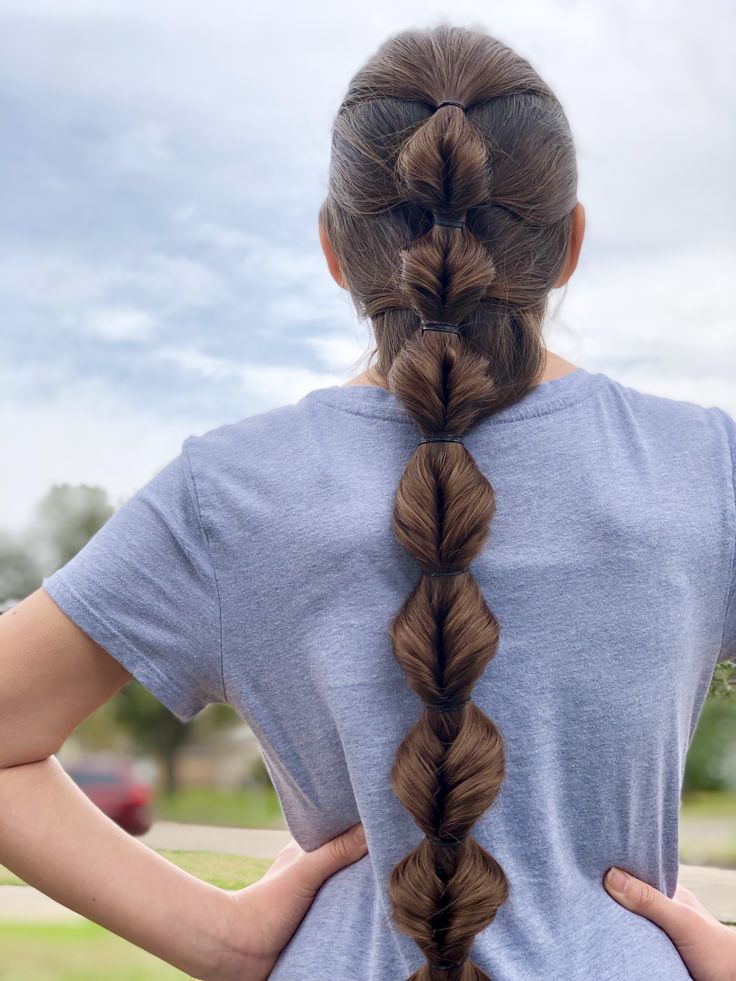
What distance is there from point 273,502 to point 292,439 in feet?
0.15

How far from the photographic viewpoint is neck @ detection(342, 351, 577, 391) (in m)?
0.60

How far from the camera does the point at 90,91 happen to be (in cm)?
231

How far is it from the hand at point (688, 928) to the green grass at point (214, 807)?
3.64 ft

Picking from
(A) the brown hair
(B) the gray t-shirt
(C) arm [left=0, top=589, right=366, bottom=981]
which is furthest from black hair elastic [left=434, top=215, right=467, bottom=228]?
(C) arm [left=0, top=589, right=366, bottom=981]

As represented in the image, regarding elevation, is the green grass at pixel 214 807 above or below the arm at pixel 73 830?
below

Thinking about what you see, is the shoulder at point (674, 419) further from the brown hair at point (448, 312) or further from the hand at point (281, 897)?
the hand at point (281, 897)

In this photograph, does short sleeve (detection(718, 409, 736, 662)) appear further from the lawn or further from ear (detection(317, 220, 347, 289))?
the lawn

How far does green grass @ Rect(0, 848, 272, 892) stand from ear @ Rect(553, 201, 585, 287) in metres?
1.20

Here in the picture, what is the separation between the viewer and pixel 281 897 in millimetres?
620

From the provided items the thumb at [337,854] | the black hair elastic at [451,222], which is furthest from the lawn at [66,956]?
the black hair elastic at [451,222]

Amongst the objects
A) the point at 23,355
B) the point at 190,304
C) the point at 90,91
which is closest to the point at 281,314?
the point at 190,304

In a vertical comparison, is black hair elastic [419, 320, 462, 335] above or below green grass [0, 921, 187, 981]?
above

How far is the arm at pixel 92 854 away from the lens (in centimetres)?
59

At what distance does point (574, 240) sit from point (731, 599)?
10.2 inches
